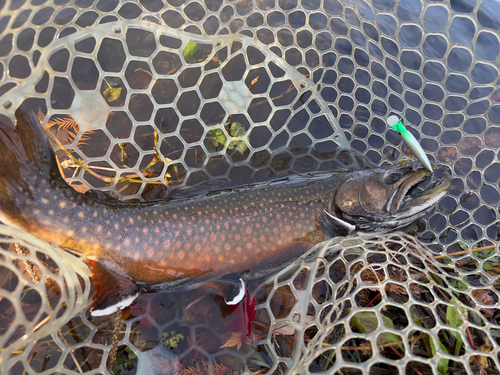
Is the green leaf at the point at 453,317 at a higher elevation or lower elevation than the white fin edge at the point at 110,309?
higher

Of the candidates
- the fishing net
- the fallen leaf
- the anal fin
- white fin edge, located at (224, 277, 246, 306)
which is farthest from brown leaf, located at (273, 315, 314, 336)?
the fallen leaf

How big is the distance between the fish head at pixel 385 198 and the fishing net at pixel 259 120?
0.76 ft

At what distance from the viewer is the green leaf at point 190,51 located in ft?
10.9

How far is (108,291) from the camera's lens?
2.39m

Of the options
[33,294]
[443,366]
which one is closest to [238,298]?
[443,366]

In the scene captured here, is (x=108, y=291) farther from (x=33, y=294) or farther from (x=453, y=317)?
(x=453, y=317)

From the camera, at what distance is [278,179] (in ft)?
10.3

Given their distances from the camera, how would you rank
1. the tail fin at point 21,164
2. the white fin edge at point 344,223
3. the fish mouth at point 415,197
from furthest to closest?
1. the white fin edge at point 344,223
2. the fish mouth at point 415,197
3. the tail fin at point 21,164

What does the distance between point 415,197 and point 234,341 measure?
7.05ft

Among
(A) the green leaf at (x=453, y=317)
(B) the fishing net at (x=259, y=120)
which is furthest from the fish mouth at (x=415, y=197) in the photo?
(A) the green leaf at (x=453, y=317)

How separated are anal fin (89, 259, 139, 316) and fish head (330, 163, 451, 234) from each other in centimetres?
198

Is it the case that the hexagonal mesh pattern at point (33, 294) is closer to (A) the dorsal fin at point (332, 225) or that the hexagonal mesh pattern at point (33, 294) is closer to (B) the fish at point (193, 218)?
(B) the fish at point (193, 218)

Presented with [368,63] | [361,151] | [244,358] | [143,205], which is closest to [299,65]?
[368,63]

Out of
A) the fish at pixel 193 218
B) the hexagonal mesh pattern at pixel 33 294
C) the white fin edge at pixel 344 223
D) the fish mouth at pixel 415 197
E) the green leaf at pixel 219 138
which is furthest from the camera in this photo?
the green leaf at pixel 219 138
